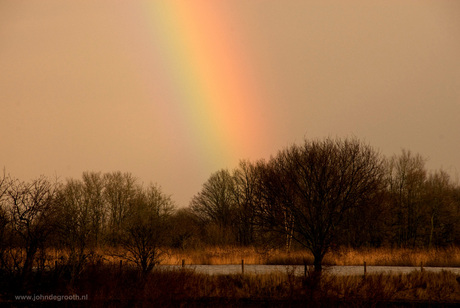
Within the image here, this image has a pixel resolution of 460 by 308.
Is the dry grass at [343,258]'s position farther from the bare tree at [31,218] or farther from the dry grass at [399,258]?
the bare tree at [31,218]

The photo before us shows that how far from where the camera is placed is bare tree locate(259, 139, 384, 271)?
68.3ft

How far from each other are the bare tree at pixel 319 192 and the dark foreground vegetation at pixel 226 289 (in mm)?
2345

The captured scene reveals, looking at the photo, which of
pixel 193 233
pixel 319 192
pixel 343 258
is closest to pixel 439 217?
pixel 343 258

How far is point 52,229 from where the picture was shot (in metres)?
14.8

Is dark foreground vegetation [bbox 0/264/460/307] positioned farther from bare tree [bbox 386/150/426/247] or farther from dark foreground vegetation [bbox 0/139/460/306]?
bare tree [bbox 386/150/426/247]

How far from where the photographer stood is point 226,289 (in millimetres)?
17422

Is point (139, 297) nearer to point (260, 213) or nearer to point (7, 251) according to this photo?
point (7, 251)

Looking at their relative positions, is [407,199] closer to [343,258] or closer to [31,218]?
[343,258]

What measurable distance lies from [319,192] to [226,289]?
6.52 m

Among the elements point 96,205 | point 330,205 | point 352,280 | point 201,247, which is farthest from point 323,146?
point 96,205

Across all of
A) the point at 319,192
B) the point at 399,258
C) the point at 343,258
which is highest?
the point at 319,192

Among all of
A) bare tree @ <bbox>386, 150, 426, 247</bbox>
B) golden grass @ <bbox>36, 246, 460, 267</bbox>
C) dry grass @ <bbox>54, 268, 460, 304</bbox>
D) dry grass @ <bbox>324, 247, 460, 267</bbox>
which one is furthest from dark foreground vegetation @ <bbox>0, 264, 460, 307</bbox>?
bare tree @ <bbox>386, 150, 426, 247</bbox>

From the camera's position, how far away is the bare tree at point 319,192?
2081cm

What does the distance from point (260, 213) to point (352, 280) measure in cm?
510
